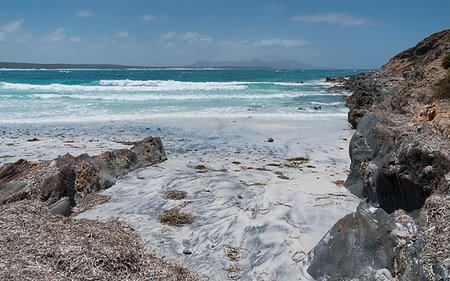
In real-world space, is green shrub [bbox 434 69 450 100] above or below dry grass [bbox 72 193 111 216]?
above

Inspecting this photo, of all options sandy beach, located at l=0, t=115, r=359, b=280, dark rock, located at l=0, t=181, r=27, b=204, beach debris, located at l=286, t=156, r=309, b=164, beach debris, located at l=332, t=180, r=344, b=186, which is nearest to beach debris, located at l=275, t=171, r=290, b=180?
sandy beach, located at l=0, t=115, r=359, b=280

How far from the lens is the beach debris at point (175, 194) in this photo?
6.46 meters

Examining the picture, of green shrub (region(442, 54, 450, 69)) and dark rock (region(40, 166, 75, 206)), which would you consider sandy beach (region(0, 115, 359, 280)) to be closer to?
dark rock (region(40, 166, 75, 206))

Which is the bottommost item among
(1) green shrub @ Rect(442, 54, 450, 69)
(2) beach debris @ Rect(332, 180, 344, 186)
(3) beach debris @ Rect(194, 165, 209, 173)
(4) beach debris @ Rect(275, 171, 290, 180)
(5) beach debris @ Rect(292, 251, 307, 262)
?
(5) beach debris @ Rect(292, 251, 307, 262)

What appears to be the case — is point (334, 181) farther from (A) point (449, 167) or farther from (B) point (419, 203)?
(A) point (449, 167)

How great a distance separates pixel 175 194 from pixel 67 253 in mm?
3179

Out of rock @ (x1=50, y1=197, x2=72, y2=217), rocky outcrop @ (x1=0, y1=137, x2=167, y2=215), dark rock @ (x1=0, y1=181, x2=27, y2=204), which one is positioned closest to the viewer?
rock @ (x1=50, y1=197, x2=72, y2=217)

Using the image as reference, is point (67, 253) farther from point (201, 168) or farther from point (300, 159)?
point (300, 159)

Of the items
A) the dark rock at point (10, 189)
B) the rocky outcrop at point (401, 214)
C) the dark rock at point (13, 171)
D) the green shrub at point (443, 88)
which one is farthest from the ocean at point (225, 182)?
the green shrub at point (443, 88)

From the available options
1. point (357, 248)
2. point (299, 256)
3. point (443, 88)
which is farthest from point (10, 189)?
point (443, 88)

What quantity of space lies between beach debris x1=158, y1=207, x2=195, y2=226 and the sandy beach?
114 mm

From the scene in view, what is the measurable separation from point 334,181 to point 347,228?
351 cm

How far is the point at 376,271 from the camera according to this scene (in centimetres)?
335

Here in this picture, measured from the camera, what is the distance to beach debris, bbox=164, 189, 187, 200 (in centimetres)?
646
